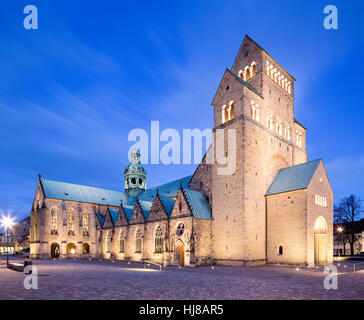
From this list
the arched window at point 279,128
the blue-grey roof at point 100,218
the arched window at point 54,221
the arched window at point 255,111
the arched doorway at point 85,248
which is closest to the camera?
the arched window at point 255,111

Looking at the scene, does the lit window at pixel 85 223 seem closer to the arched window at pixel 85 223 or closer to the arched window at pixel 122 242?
the arched window at pixel 85 223

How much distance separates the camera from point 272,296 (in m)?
13.5

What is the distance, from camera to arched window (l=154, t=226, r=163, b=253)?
137 feet

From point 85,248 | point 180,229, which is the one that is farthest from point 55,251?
point 180,229

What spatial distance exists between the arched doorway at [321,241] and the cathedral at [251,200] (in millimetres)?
80

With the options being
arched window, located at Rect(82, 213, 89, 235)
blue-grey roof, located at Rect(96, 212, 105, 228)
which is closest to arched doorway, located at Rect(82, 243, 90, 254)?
arched window, located at Rect(82, 213, 89, 235)

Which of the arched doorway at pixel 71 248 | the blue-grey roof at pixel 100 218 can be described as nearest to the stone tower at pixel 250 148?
the blue-grey roof at pixel 100 218

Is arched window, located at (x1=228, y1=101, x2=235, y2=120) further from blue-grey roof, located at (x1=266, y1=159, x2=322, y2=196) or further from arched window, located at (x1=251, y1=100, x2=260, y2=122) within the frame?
blue-grey roof, located at (x1=266, y1=159, x2=322, y2=196)

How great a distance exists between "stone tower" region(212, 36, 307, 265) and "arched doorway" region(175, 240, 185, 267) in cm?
409

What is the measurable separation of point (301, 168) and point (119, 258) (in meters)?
33.3

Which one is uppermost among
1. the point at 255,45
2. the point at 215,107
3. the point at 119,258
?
the point at 255,45

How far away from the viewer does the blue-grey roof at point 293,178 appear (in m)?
34.9
